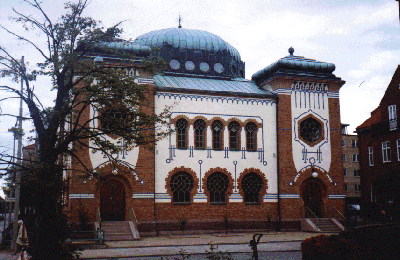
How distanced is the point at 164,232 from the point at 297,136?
30.9 feet

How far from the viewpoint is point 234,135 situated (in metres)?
26.1

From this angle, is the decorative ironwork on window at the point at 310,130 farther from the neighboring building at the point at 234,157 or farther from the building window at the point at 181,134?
the building window at the point at 181,134

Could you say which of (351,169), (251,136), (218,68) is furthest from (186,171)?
(351,169)

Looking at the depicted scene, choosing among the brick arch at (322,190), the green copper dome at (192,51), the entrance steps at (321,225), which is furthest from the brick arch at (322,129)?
the green copper dome at (192,51)

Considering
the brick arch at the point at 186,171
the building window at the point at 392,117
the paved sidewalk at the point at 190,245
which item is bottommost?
the paved sidewalk at the point at 190,245

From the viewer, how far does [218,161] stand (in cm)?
2539

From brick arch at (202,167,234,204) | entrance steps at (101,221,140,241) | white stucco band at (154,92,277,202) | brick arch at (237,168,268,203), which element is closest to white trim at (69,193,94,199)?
entrance steps at (101,221,140,241)

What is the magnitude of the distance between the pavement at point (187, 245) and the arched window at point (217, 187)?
2272mm

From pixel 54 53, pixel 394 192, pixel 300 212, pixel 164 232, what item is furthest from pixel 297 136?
pixel 54 53

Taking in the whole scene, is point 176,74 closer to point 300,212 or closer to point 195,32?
point 195,32

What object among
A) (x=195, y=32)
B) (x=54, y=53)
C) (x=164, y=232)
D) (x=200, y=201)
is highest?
(x=195, y=32)

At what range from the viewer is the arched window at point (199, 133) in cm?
2539

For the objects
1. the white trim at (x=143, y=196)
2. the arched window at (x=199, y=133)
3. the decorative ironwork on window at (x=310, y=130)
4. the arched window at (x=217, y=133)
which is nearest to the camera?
the white trim at (x=143, y=196)

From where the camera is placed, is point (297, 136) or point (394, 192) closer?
point (297, 136)
